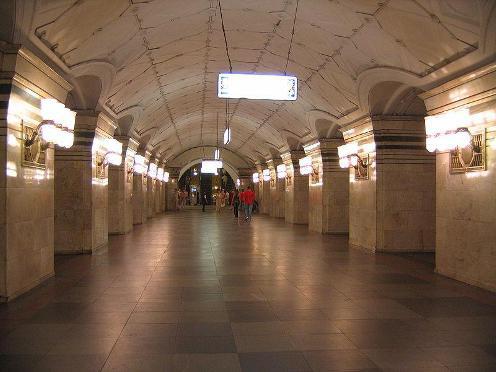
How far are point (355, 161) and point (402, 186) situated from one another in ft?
4.59

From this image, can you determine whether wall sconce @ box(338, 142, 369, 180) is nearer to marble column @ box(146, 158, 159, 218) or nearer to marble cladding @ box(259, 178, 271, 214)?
marble column @ box(146, 158, 159, 218)

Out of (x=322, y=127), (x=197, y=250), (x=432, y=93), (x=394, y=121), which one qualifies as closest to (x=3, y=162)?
(x=197, y=250)

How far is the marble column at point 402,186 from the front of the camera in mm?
11836

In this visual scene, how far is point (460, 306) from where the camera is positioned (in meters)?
6.43

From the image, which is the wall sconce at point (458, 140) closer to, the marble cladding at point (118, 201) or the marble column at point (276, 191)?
the marble cladding at point (118, 201)

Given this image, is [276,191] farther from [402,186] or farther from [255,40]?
[255,40]

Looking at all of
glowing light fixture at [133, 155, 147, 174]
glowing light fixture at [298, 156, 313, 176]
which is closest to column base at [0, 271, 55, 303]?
glowing light fixture at [133, 155, 147, 174]

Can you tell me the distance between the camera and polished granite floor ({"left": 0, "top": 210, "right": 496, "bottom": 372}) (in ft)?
14.3

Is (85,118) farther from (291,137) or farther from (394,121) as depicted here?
(291,137)

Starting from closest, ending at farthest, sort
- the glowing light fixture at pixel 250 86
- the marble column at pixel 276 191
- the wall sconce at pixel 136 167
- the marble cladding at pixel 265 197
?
the glowing light fixture at pixel 250 86 → the wall sconce at pixel 136 167 → the marble column at pixel 276 191 → the marble cladding at pixel 265 197

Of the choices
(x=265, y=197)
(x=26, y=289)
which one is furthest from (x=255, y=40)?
(x=265, y=197)

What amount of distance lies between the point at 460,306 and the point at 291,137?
14.7 m

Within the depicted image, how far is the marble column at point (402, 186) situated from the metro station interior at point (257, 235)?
33 millimetres

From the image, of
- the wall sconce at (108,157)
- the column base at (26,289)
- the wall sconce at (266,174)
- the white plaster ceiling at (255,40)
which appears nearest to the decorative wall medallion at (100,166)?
the wall sconce at (108,157)
